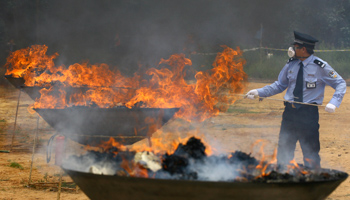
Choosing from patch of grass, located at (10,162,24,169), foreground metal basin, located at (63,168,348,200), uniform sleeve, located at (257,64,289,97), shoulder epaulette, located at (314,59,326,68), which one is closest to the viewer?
foreground metal basin, located at (63,168,348,200)

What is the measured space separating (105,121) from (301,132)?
226 cm

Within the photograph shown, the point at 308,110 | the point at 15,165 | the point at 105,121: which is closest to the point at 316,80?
the point at 308,110

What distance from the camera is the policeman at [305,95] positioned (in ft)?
16.8

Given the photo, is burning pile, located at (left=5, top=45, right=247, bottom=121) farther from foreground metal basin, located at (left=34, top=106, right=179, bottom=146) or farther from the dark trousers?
the dark trousers

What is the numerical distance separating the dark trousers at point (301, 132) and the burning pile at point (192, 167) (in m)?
1.25

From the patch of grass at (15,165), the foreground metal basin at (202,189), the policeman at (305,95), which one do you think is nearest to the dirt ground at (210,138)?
the patch of grass at (15,165)

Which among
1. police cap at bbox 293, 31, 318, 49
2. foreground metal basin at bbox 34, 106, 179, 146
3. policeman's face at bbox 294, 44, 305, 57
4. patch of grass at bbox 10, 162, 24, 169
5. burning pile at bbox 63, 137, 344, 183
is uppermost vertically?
police cap at bbox 293, 31, 318, 49

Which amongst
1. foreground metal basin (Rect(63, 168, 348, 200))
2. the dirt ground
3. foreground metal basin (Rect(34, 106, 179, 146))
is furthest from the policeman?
foreground metal basin (Rect(63, 168, 348, 200))

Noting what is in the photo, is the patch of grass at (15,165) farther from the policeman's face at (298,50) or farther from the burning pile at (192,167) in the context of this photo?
the policeman's face at (298,50)

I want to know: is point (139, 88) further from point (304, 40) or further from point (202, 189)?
point (202, 189)

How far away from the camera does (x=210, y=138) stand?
9383mm

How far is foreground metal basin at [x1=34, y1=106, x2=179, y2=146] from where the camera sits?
16.4ft

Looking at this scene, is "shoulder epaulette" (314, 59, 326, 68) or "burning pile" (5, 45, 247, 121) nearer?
"shoulder epaulette" (314, 59, 326, 68)

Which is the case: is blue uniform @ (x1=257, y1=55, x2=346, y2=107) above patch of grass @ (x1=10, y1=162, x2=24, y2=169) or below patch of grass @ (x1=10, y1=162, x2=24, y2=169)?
above
